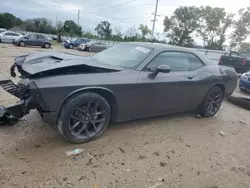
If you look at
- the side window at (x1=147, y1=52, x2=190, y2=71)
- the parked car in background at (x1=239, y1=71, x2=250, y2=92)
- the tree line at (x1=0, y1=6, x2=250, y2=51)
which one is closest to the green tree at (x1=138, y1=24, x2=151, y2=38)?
the tree line at (x1=0, y1=6, x2=250, y2=51)

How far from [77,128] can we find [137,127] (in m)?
1.20

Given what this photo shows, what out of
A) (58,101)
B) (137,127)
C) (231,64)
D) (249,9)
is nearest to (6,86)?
(58,101)

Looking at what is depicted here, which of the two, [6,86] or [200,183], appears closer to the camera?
[200,183]

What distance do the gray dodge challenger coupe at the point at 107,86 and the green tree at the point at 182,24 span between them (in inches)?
1639

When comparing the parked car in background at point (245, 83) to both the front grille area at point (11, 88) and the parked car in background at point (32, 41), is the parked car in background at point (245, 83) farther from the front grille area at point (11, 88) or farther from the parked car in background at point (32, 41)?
the parked car in background at point (32, 41)

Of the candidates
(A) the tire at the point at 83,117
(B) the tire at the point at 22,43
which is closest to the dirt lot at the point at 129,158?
(A) the tire at the point at 83,117

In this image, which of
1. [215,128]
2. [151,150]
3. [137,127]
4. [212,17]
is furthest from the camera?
[212,17]

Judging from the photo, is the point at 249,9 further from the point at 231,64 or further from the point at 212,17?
the point at 231,64

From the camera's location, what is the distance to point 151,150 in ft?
10.3

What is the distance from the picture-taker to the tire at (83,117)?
2.81 m

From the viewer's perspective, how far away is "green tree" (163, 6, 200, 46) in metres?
42.6

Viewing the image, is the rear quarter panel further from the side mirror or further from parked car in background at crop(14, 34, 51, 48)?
parked car in background at crop(14, 34, 51, 48)

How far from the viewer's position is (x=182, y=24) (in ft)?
144

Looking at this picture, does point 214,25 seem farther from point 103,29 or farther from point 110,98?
point 110,98
